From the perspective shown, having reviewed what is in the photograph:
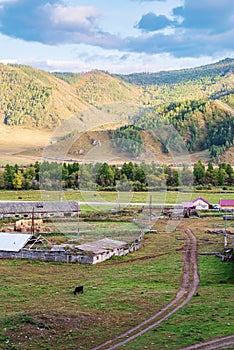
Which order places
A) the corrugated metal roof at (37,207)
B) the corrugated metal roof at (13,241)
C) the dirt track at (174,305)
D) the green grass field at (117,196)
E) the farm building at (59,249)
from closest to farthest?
the dirt track at (174,305) < the farm building at (59,249) < the corrugated metal roof at (13,241) < the corrugated metal roof at (37,207) < the green grass field at (117,196)

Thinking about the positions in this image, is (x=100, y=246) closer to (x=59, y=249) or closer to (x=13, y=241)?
(x=59, y=249)

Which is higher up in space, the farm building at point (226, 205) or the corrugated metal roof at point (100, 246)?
the farm building at point (226, 205)

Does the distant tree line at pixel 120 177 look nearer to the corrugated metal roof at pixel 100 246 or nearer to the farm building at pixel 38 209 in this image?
the farm building at pixel 38 209

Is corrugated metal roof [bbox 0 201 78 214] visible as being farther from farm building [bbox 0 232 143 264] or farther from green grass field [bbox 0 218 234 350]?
green grass field [bbox 0 218 234 350]

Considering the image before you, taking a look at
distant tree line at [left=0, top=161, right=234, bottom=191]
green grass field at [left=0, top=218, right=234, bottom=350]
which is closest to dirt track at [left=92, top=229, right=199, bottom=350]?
green grass field at [left=0, top=218, right=234, bottom=350]

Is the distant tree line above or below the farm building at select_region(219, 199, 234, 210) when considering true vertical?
above

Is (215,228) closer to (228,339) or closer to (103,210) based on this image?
(103,210)

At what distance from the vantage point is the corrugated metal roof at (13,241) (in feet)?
143

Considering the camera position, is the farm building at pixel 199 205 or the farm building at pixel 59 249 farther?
the farm building at pixel 199 205

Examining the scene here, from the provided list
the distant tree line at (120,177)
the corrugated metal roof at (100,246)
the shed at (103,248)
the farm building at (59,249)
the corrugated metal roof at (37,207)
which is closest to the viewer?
the farm building at (59,249)

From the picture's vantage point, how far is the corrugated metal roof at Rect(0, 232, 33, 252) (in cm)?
4367

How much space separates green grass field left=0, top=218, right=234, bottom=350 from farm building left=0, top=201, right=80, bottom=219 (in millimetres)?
29353

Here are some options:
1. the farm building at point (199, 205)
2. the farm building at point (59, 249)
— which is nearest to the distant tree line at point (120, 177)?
the farm building at point (199, 205)

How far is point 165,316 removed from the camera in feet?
81.3
